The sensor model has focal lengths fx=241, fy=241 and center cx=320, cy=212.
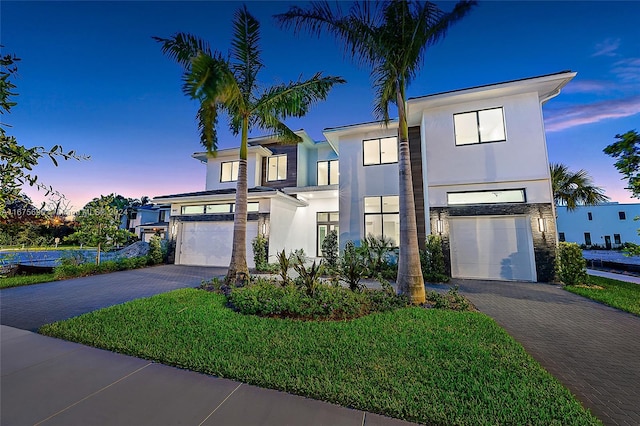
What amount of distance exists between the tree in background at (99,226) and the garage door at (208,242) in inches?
108

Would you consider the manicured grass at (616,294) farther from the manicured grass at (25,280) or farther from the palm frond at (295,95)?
the manicured grass at (25,280)

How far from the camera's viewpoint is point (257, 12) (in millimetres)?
7359

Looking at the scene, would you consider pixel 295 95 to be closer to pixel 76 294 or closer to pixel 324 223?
pixel 76 294

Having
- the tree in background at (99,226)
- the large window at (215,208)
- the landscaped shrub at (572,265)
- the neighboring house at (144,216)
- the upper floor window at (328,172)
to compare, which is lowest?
the landscaped shrub at (572,265)

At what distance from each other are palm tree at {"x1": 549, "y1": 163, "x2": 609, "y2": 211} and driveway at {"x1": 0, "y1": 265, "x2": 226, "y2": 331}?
20532mm

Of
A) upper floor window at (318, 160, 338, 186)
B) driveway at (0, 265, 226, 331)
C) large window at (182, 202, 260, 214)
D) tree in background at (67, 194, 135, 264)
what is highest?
upper floor window at (318, 160, 338, 186)

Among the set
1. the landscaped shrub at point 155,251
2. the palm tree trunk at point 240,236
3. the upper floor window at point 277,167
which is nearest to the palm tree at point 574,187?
the upper floor window at point 277,167

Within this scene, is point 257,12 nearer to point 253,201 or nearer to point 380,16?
point 380,16

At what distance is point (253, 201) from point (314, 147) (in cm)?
615

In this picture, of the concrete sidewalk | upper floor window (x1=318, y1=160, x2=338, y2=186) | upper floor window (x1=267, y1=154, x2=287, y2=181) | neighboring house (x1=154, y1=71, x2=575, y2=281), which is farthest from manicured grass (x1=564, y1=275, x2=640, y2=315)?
upper floor window (x1=267, y1=154, x2=287, y2=181)

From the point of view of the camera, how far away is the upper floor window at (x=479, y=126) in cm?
908

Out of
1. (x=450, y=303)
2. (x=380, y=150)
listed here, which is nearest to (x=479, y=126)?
(x=380, y=150)

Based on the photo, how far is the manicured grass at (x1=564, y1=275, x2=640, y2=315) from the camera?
17.5ft

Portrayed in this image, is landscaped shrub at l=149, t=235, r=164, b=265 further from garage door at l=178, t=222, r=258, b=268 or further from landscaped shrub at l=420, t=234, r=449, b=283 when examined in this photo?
landscaped shrub at l=420, t=234, r=449, b=283
